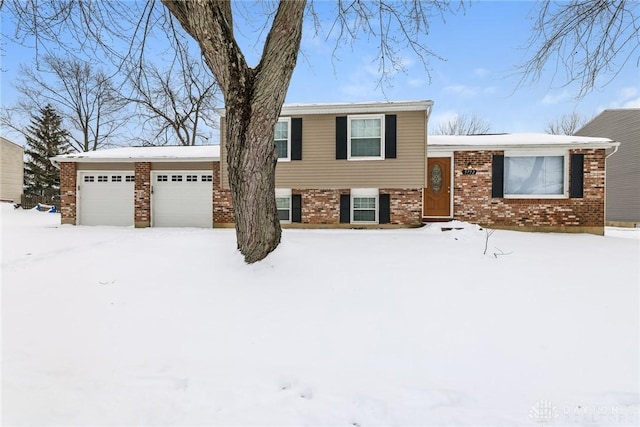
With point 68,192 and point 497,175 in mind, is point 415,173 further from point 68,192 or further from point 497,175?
point 68,192

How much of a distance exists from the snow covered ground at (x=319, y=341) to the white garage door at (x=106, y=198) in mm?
6914

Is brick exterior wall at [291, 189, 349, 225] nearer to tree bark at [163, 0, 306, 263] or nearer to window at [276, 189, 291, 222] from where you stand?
window at [276, 189, 291, 222]

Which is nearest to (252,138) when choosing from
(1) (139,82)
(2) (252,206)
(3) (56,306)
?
(2) (252,206)

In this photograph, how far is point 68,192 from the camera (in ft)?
39.3

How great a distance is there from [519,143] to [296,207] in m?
7.71

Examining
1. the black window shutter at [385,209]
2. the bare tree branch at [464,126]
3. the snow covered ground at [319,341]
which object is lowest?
the snow covered ground at [319,341]

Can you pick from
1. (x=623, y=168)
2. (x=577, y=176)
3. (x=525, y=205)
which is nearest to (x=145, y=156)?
(x=525, y=205)

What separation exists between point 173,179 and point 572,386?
40.7 feet

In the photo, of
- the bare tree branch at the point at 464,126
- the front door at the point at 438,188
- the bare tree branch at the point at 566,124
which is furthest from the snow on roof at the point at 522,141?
the bare tree branch at the point at 566,124

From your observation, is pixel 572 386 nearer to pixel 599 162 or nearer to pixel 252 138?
pixel 252 138

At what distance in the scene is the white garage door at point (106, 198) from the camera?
39.2 ft

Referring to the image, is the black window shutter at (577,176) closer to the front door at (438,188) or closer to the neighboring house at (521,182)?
the neighboring house at (521,182)

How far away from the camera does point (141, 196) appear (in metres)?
11.7

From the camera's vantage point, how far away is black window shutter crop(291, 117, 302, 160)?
32.8ft
